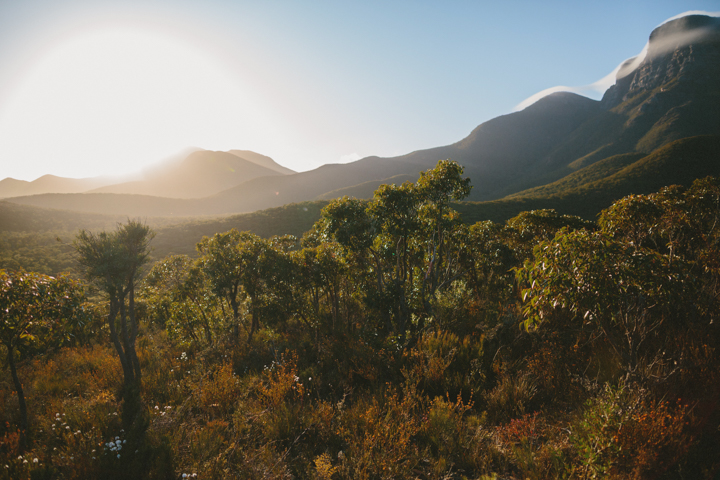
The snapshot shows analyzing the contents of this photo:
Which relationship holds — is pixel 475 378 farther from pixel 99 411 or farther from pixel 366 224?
pixel 99 411

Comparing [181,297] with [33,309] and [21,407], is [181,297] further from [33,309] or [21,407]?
[33,309]

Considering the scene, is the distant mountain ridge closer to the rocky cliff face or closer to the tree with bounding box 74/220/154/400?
the tree with bounding box 74/220/154/400

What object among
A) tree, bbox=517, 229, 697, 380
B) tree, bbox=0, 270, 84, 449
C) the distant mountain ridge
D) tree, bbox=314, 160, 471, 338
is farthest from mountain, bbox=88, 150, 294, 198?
tree, bbox=517, 229, 697, 380

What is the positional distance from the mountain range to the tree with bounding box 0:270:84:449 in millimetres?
55755

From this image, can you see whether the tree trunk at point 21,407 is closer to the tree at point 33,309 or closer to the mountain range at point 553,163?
the tree at point 33,309

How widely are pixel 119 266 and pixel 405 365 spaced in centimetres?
742

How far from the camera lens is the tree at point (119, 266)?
654 centimetres

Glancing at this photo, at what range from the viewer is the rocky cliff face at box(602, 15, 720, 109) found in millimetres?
133625

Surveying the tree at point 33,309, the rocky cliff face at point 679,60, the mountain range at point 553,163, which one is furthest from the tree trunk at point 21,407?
the rocky cliff face at point 679,60

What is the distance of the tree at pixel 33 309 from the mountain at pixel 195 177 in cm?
16800

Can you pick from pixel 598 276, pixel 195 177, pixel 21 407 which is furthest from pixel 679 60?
pixel 195 177

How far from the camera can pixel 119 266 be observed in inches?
261

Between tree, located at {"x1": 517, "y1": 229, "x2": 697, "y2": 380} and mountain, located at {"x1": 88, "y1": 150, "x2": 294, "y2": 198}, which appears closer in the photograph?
tree, located at {"x1": 517, "y1": 229, "x2": 697, "y2": 380}

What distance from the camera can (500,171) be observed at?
160 meters
